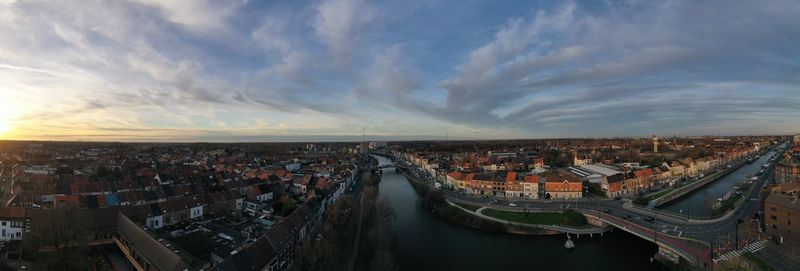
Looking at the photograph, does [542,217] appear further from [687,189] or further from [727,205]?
[687,189]

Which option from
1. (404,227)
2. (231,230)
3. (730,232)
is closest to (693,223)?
(730,232)

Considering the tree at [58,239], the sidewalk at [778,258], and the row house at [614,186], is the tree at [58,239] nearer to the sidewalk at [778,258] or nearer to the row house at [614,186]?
the sidewalk at [778,258]

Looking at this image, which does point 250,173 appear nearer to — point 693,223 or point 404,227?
point 404,227

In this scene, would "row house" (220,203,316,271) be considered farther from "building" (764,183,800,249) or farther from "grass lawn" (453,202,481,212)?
"building" (764,183,800,249)

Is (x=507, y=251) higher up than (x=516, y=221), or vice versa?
(x=516, y=221)

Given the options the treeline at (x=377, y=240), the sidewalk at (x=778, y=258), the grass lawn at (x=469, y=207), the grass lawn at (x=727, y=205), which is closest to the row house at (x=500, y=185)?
the grass lawn at (x=469, y=207)

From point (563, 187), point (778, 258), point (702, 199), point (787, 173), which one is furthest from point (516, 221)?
point (787, 173)
